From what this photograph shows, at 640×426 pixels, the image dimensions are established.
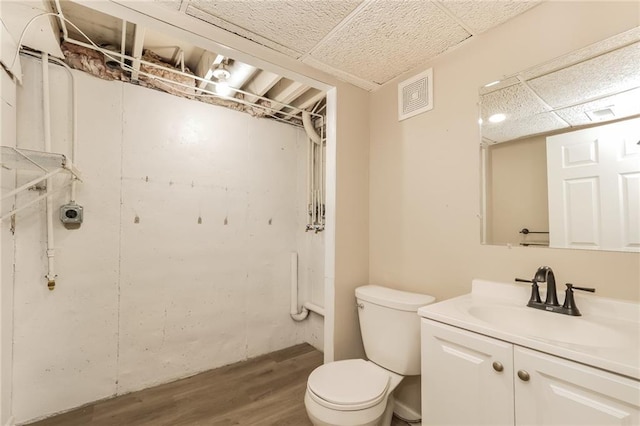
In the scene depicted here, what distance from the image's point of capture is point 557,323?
1126 mm

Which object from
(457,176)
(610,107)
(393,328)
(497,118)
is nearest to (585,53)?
(610,107)

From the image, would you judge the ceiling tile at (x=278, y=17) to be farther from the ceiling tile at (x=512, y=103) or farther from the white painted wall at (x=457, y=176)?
the ceiling tile at (x=512, y=103)

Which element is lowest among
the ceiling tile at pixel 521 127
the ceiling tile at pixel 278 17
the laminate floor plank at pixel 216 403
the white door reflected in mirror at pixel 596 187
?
the laminate floor plank at pixel 216 403

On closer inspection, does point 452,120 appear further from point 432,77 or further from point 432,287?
point 432,287

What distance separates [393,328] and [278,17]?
1755 millimetres

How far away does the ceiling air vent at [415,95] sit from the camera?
1.75 metres

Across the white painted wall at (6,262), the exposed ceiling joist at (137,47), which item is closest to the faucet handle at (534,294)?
the exposed ceiling joist at (137,47)

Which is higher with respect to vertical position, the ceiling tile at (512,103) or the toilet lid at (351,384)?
the ceiling tile at (512,103)

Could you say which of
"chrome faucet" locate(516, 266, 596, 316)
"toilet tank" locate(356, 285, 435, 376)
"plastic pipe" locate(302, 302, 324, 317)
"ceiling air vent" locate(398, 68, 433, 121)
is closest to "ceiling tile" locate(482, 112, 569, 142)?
"ceiling air vent" locate(398, 68, 433, 121)

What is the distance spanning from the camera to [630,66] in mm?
1116

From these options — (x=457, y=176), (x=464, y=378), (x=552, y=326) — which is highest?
(x=457, y=176)

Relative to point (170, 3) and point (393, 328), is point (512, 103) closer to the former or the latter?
point (393, 328)

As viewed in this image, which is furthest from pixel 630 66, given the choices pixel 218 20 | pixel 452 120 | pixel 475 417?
pixel 218 20

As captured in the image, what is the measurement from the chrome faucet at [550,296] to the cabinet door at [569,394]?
0.37 metres
